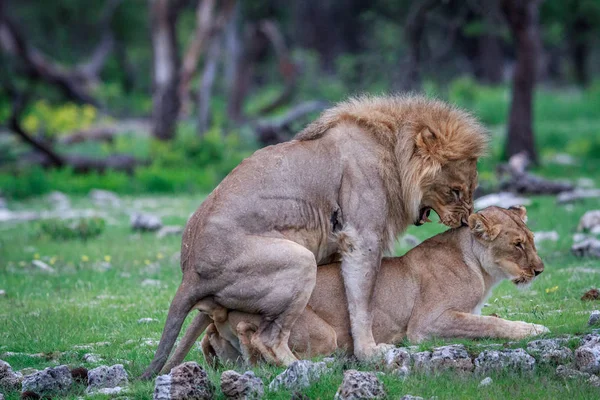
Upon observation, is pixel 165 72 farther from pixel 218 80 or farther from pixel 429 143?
pixel 218 80

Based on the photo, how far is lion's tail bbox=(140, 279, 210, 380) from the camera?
19.0 feet

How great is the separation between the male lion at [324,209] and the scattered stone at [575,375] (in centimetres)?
123

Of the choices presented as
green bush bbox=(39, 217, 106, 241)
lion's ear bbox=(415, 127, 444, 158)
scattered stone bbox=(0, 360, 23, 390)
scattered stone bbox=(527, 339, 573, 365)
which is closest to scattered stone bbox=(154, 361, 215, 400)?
scattered stone bbox=(0, 360, 23, 390)

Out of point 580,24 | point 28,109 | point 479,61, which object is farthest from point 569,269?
point 479,61

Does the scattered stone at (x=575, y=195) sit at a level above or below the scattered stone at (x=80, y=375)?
above

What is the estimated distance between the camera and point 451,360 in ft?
18.1

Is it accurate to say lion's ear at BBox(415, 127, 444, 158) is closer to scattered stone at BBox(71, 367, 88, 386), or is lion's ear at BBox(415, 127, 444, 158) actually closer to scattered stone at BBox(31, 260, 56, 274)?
scattered stone at BBox(71, 367, 88, 386)

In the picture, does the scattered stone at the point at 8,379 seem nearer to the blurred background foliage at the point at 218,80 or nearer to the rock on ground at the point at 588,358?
the rock on ground at the point at 588,358

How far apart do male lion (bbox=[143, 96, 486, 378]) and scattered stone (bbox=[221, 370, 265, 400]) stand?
0.79 metres

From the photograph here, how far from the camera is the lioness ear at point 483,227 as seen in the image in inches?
255

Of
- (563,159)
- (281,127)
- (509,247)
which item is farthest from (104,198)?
(509,247)

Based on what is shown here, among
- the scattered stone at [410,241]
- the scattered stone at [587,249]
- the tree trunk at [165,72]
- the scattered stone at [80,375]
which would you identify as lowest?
the scattered stone at [80,375]

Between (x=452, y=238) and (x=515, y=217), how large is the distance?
0.46 meters

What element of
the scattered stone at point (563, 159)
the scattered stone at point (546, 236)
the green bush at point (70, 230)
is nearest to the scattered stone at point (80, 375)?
the scattered stone at point (546, 236)
